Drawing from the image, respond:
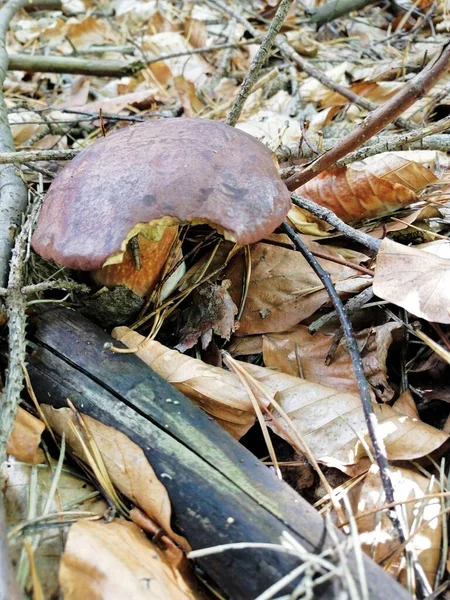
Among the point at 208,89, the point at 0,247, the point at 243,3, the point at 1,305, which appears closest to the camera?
the point at 1,305

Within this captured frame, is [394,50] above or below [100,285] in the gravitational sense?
above

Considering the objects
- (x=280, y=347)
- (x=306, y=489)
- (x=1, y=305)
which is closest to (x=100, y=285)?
(x=1, y=305)

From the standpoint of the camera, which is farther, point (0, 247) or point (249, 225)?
point (0, 247)

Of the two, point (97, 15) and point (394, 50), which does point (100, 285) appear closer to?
point (394, 50)

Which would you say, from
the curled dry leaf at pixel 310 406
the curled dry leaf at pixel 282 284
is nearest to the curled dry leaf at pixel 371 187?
the curled dry leaf at pixel 282 284

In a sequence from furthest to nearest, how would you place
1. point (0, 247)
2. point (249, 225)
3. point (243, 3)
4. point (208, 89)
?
point (243, 3), point (208, 89), point (0, 247), point (249, 225)

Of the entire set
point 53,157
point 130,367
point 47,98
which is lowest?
point 47,98

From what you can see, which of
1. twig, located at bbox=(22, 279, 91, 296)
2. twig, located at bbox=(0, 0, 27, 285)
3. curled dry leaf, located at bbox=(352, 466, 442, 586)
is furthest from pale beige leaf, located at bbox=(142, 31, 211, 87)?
curled dry leaf, located at bbox=(352, 466, 442, 586)

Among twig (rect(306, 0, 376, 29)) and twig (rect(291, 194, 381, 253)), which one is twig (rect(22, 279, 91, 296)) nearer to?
twig (rect(291, 194, 381, 253))
